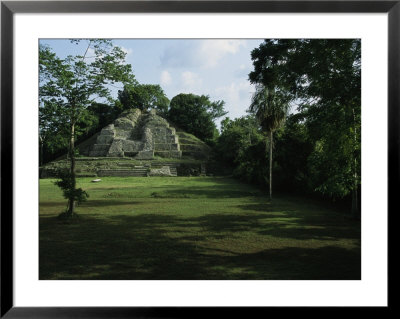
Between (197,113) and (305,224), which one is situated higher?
(197,113)

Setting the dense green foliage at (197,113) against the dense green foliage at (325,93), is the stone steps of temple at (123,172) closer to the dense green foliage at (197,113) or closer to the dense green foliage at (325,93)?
the dense green foliage at (197,113)

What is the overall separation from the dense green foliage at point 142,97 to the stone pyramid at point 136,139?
0.29 m

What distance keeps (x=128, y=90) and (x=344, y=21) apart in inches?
101

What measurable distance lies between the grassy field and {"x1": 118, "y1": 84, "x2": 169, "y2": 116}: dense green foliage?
58.3 inches

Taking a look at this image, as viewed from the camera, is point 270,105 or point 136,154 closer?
point 270,105

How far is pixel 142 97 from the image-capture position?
3.47 m

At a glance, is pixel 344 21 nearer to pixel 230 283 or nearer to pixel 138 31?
pixel 138 31

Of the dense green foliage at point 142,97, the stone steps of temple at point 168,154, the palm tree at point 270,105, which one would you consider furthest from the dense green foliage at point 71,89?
the stone steps of temple at point 168,154

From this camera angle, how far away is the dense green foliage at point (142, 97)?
3.37 metres

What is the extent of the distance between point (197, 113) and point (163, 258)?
2176mm

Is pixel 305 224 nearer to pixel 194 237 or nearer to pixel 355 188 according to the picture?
pixel 355 188

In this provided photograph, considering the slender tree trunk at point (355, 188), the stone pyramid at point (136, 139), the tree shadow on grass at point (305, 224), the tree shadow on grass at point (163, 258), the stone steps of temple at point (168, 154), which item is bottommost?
the tree shadow on grass at point (163, 258)

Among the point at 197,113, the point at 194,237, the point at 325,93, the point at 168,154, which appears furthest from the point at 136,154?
the point at 325,93

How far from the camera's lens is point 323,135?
3285 millimetres
